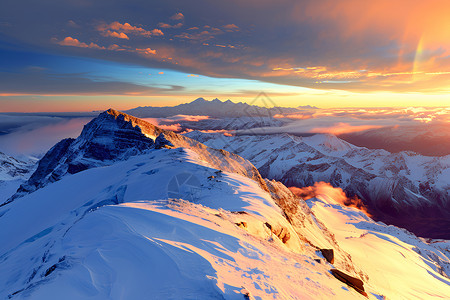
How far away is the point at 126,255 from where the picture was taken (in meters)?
11.0

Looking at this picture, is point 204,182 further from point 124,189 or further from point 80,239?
point 80,239

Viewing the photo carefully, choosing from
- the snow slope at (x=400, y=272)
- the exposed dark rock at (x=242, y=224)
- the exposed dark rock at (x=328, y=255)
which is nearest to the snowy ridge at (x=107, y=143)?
the exposed dark rock at (x=328, y=255)

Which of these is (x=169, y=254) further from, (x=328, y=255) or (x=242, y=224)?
(x=328, y=255)

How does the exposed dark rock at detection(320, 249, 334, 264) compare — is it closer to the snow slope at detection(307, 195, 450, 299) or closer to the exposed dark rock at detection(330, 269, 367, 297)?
the exposed dark rock at detection(330, 269, 367, 297)

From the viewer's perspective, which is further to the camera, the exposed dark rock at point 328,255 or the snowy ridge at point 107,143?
the snowy ridge at point 107,143

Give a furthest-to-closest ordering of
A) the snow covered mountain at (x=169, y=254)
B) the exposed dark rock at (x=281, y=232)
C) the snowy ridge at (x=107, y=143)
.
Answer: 1. the snowy ridge at (x=107, y=143)
2. the exposed dark rock at (x=281, y=232)
3. the snow covered mountain at (x=169, y=254)

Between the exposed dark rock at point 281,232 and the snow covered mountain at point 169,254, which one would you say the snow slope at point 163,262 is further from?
the exposed dark rock at point 281,232

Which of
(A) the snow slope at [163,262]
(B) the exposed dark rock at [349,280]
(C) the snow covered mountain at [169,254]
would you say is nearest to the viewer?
(A) the snow slope at [163,262]

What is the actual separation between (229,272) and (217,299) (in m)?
2.27

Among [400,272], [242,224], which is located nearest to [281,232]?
[242,224]

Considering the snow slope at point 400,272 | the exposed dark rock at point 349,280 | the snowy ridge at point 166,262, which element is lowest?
the snow slope at point 400,272

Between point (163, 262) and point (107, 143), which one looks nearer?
point (163, 262)

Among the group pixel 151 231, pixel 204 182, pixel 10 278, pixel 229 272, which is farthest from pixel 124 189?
pixel 229 272

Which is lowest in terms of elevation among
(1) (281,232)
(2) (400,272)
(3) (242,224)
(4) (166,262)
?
(2) (400,272)
